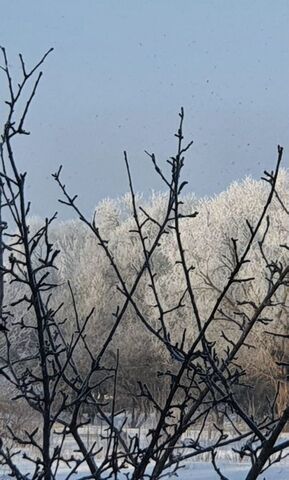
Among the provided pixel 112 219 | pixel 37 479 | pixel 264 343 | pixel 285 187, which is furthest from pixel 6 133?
pixel 112 219

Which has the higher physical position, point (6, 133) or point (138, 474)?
point (6, 133)

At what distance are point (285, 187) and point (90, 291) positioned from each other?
7.25 ft

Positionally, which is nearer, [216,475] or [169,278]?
[216,475]

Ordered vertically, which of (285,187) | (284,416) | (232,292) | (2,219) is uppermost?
(285,187)

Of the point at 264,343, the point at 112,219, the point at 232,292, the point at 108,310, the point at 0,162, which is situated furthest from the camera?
the point at 112,219

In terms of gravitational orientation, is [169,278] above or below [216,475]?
above

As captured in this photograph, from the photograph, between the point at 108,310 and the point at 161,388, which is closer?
the point at 161,388

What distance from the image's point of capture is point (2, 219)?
48 cm

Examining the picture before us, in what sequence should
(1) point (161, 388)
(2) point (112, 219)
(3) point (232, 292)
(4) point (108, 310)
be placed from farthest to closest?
(2) point (112, 219) → (4) point (108, 310) → (1) point (161, 388) → (3) point (232, 292)

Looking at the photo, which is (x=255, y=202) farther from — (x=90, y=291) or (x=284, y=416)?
(x=284, y=416)

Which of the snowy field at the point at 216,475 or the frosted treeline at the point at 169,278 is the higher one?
the frosted treeline at the point at 169,278

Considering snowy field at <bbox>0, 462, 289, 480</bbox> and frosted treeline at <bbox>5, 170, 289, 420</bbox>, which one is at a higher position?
frosted treeline at <bbox>5, 170, 289, 420</bbox>

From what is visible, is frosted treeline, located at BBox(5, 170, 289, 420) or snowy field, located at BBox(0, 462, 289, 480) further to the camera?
frosted treeline, located at BBox(5, 170, 289, 420)

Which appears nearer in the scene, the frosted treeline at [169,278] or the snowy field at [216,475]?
the snowy field at [216,475]
